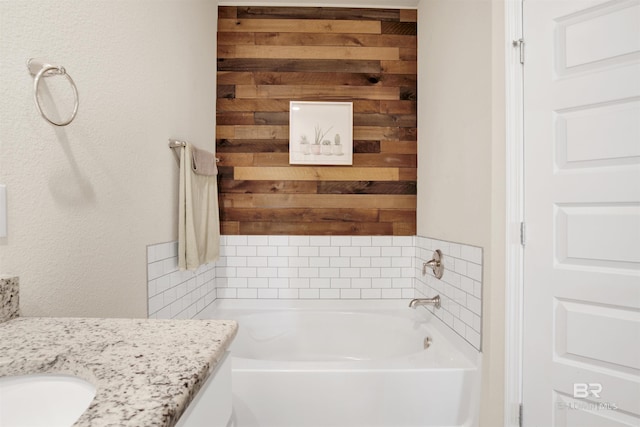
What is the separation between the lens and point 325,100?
94.0 inches

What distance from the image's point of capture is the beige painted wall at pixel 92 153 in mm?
849

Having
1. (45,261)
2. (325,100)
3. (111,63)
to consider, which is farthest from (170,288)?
(325,100)

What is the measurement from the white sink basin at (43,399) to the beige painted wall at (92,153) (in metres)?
0.41

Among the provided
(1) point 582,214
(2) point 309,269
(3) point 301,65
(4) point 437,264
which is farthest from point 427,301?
(3) point 301,65

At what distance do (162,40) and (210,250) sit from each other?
1189 mm

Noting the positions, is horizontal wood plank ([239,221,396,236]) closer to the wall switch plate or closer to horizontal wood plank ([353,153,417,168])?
horizontal wood plank ([353,153,417,168])

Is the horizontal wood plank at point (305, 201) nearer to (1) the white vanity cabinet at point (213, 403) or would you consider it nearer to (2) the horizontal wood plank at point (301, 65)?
(2) the horizontal wood plank at point (301, 65)

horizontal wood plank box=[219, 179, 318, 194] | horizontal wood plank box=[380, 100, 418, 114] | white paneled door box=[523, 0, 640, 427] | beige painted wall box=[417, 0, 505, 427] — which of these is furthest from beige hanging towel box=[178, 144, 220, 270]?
white paneled door box=[523, 0, 640, 427]

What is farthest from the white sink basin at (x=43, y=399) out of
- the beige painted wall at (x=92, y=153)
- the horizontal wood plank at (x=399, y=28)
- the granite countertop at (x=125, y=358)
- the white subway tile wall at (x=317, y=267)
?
the horizontal wood plank at (x=399, y=28)

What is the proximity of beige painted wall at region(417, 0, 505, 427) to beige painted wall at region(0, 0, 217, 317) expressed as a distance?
5.15 feet

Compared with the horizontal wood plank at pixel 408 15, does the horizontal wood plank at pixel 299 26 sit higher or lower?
lower

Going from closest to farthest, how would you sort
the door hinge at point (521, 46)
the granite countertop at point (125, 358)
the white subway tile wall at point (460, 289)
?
the granite countertop at point (125, 358)
the door hinge at point (521, 46)
the white subway tile wall at point (460, 289)

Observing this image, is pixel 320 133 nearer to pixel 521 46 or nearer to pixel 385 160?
pixel 385 160

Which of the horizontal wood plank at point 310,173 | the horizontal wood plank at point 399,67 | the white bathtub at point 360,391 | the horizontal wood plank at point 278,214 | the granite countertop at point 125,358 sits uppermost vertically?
the horizontal wood plank at point 399,67
